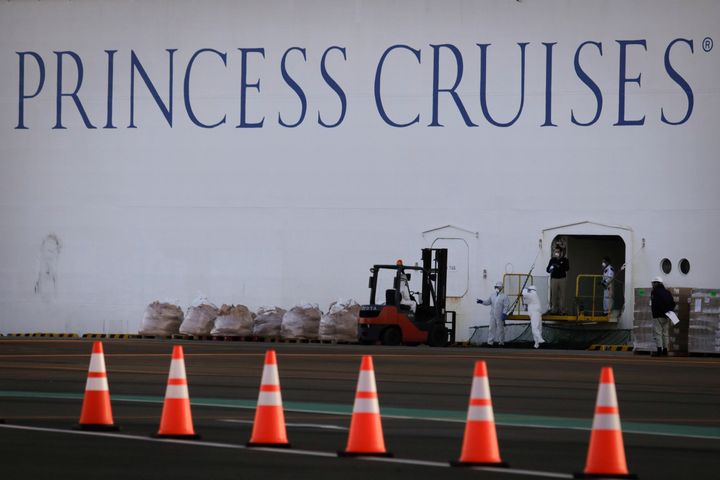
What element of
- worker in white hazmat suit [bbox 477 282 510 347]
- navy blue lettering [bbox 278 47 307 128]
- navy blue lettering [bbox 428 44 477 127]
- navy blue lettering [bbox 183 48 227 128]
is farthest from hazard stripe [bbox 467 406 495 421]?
navy blue lettering [bbox 183 48 227 128]

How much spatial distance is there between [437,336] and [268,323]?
5513 millimetres

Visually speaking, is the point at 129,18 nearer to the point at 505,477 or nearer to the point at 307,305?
the point at 307,305

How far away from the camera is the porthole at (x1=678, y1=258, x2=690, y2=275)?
37.7 meters

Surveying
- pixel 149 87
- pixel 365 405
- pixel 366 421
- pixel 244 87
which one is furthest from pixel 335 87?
pixel 365 405

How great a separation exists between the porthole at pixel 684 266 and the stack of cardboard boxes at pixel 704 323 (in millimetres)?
6407

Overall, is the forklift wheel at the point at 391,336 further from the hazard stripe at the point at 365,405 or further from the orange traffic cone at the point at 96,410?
the hazard stripe at the point at 365,405

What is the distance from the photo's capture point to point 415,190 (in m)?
39.4

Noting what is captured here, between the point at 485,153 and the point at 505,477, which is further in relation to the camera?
the point at 485,153

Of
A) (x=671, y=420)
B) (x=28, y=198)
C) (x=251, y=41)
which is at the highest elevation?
(x=251, y=41)

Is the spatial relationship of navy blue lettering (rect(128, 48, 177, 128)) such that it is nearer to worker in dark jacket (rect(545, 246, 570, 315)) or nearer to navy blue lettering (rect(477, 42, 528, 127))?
navy blue lettering (rect(477, 42, 528, 127))

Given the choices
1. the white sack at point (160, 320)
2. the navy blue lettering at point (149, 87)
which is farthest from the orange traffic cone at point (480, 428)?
the navy blue lettering at point (149, 87)

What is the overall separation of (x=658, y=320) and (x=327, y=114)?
13.0 m

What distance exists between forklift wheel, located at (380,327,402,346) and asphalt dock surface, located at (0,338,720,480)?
7.10 meters

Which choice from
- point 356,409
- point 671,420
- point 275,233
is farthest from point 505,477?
point 275,233
